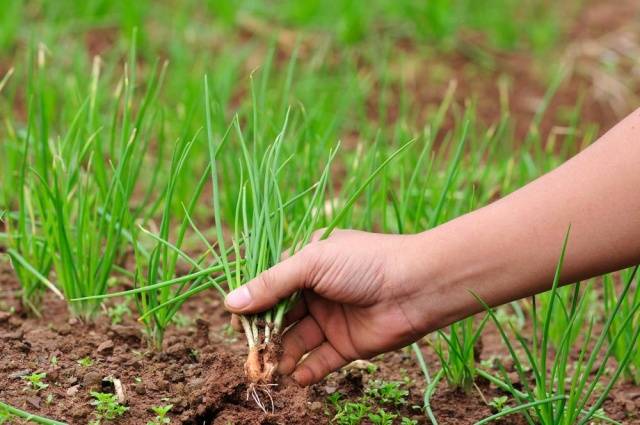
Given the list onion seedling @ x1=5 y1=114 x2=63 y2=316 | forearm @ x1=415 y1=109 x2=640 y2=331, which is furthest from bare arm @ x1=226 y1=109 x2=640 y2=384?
onion seedling @ x1=5 y1=114 x2=63 y2=316

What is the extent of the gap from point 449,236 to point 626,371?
2.73 ft

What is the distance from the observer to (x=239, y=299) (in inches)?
78.8

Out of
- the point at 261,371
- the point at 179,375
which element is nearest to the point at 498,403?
the point at 261,371

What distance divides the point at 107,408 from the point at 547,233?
2.93 ft

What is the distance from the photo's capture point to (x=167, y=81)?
459 centimetres

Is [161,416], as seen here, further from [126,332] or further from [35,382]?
[126,332]

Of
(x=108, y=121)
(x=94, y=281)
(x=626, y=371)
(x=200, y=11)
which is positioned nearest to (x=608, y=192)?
(x=626, y=371)

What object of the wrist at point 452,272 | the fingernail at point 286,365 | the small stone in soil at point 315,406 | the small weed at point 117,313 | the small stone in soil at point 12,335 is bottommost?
the small weed at point 117,313

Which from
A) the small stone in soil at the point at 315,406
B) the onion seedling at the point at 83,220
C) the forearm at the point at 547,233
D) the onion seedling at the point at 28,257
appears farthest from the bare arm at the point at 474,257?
the onion seedling at the point at 28,257

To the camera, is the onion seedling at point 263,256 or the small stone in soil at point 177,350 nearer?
the onion seedling at point 263,256

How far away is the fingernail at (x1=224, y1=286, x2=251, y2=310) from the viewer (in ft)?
6.57

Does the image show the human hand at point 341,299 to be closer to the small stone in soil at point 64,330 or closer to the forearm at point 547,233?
the forearm at point 547,233

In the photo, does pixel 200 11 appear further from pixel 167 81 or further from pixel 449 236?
pixel 449 236

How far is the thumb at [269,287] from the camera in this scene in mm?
1998
